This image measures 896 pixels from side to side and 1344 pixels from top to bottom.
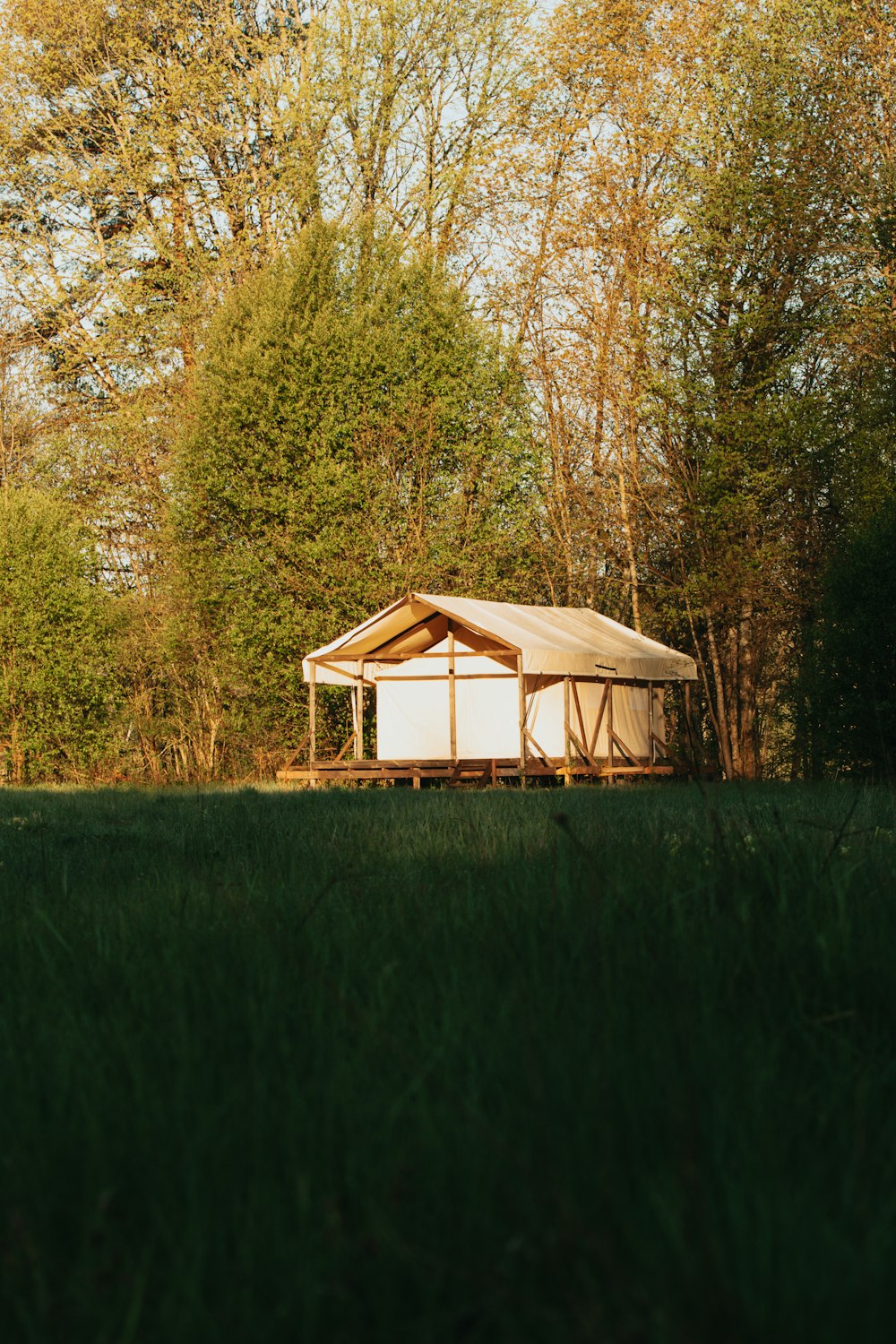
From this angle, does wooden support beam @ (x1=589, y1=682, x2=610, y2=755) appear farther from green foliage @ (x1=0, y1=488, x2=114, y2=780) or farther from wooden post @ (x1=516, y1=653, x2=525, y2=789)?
green foliage @ (x1=0, y1=488, x2=114, y2=780)

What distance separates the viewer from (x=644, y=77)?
29.0 metres

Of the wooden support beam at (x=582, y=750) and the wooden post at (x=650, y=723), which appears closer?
the wooden support beam at (x=582, y=750)

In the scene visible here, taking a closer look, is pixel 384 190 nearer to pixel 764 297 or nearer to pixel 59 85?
pixel 59 85

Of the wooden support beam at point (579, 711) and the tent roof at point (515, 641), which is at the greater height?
the tent roof at point (515, 641)

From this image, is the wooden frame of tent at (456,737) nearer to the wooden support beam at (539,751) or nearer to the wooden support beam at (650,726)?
the wooden support beam at (539,751)

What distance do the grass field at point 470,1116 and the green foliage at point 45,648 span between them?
77.1 feet

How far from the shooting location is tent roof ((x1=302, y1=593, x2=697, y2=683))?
23.4m

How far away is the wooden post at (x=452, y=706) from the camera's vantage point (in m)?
24.2

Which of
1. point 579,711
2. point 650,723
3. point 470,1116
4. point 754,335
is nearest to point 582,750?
point 579,711

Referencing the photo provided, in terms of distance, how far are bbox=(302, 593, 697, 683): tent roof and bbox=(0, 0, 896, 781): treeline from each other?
1.60 meters

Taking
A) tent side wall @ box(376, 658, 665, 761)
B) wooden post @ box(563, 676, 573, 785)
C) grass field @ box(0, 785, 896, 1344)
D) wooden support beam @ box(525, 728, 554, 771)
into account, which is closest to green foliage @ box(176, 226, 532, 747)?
tent side wall @ box(376, 658, 665, 761)

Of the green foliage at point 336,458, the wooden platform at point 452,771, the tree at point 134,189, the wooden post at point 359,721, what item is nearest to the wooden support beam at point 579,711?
the wooden platform at point 452,771

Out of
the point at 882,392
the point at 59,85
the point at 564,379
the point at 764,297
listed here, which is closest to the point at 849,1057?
the point at 882,392

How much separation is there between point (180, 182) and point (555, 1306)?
3366cm
